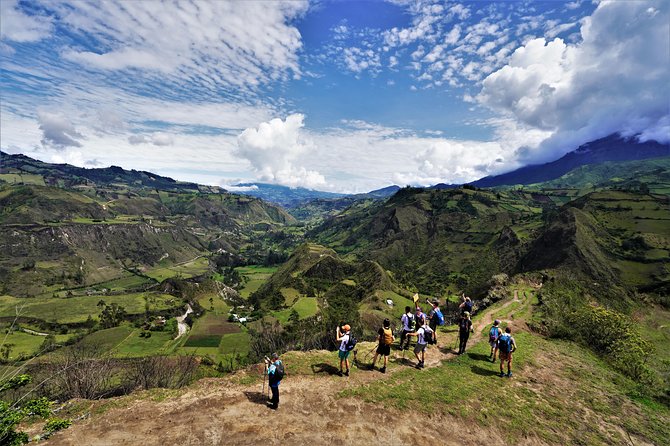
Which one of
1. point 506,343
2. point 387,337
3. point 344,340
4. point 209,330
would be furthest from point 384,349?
point 209,330

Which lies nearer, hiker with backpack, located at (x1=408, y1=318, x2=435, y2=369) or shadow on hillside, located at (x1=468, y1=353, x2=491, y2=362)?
hiker with backpack, located at (x1=408, y1=318, x2=435, y2=369)

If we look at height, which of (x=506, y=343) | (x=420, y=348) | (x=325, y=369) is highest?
(x=506, y=343)

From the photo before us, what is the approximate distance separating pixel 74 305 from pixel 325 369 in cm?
19498

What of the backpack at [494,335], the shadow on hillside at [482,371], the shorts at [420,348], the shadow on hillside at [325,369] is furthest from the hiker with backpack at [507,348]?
the shadow on hillside at [325,369]

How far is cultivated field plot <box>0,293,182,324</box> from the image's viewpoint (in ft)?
477

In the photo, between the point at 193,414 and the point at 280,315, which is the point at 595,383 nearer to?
the point at 193,414

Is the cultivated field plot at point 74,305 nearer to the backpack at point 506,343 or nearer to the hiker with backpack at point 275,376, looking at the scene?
the hiker with backpack at point 275,376

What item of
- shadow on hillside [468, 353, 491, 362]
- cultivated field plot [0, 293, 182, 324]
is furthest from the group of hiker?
cultivated field plot [0, 293, 182, 324]

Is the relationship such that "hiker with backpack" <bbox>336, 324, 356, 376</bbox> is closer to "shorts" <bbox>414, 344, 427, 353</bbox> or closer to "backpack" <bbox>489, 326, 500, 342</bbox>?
"shorts" <bbox>414, 344, 427, 353</bbox>

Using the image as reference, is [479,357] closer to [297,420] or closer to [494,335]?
[494,335]

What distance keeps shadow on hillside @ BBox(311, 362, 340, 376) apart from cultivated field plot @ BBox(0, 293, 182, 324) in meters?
163

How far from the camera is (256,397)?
17719 mm

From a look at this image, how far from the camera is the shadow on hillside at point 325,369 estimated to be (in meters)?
20.9

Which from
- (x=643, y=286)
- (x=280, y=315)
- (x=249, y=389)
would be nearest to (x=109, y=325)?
(x=280, y=315)
